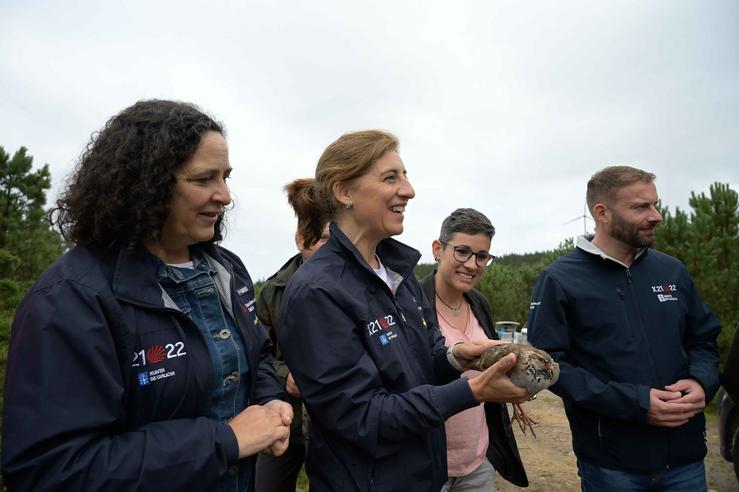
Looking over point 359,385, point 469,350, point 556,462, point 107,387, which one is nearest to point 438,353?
point 469,350

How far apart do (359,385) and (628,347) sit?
72.4 inches

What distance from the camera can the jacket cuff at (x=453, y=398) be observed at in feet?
6.19

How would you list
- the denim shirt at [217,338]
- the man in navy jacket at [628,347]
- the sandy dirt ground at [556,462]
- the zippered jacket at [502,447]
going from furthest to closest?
the sandy dirt ground at [556,462] → the zippered jacket at [502,447] → the man in navy jacket at [628,347] → the denim shirt at [217,338]

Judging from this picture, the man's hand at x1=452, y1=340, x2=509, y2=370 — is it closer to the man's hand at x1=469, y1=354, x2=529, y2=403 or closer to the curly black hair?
the man's hand at x1=469, y1=354, x2=529, y2=403

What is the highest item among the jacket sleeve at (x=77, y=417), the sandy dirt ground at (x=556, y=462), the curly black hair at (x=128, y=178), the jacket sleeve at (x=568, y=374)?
the curly black hair at (x=128, y=178)

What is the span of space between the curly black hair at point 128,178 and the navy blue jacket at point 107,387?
0.29ft

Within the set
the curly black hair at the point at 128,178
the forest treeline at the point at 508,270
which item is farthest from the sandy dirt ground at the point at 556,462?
the curly black hair at the point at 128,178

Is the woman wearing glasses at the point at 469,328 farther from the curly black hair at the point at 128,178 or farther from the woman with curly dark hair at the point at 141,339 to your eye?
the curly black hair at the point at 128,178

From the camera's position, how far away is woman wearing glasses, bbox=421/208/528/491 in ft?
9.72

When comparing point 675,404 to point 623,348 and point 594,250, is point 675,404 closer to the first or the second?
point 623,348

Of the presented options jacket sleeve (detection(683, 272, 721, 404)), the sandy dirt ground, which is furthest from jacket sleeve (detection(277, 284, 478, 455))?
the sandy dirt ground

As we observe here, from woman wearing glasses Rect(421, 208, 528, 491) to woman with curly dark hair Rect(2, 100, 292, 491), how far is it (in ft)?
4.58

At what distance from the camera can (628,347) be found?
2896mm

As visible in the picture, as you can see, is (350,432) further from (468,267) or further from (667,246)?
(667,246)
